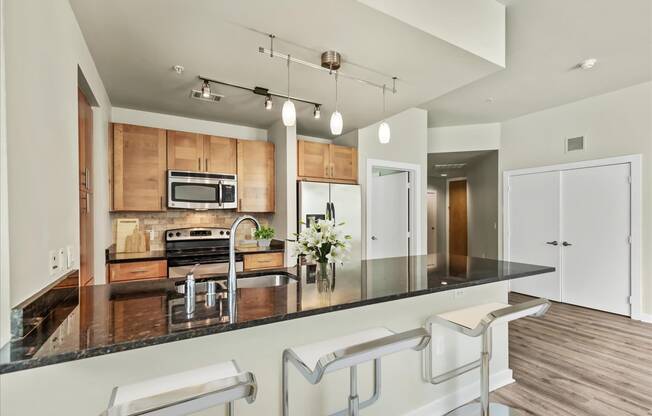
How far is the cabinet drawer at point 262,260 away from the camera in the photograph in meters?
3.42

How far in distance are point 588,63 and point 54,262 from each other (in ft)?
15.2

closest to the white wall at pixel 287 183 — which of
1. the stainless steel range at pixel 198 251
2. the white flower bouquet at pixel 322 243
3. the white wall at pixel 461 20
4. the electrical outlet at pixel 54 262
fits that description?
the stainless steel range at pixel 198 251

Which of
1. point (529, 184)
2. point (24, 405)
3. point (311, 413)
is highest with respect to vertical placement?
point (529, 184)

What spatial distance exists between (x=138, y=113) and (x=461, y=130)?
16.3 ft

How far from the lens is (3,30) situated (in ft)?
3.03

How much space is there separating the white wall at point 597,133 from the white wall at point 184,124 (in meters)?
4.12

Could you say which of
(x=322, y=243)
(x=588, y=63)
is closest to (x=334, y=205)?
(x=322, y=243)

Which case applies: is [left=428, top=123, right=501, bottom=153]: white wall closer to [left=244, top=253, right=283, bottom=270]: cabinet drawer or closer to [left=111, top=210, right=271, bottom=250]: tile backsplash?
[left=244, top=253, right=283, bottom=270]: cabinet drawer

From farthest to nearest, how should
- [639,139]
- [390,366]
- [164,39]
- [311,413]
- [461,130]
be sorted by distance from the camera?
1. [461,130]
2. [639,139]
3. [164,39]
4. [390,366]
5. [311,413]

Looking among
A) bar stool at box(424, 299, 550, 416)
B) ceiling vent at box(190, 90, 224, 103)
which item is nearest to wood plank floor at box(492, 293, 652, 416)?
bar stool at box(424, 299, 550, 416)

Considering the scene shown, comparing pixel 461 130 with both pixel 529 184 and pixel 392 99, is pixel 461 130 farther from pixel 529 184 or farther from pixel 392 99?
pixel 392 99

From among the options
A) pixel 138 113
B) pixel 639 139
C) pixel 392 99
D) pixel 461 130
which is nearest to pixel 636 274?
pixel 639 139

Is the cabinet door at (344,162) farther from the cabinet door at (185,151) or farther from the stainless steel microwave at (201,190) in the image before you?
the cabinet door at (185,151)

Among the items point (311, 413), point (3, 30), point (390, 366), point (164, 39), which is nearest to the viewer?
Result: point (3, 30)
